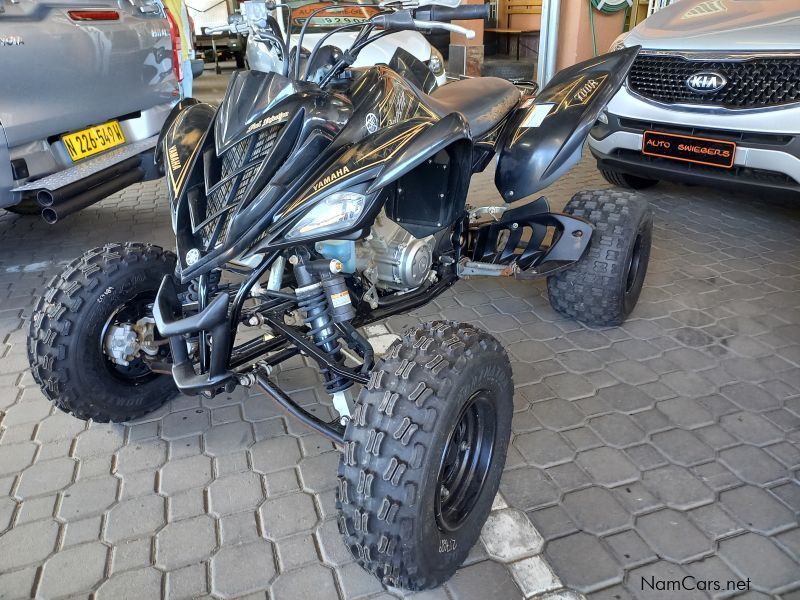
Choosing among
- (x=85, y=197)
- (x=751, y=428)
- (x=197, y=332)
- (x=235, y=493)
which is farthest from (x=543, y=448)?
(x=85, y=197)

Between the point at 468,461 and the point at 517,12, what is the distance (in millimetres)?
11874

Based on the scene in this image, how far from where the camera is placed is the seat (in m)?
3.00

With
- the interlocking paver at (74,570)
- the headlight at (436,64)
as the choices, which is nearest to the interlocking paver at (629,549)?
the interlocking paver at (74,570)

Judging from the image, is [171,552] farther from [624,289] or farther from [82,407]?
[624,289]

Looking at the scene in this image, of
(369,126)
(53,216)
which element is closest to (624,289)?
(369,126)

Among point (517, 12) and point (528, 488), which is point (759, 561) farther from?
point (517, 12)

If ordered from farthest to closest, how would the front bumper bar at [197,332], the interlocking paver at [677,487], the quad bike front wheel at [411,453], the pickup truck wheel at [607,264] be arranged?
the pickup truck wheel at [607,264] < the interlocking paver at [677,487] < the front bumper bar at [197,332] < the quad bike front wheel at [411,453]

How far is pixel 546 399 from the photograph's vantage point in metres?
2.88

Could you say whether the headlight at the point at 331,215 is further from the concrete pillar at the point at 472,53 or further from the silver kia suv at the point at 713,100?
→ the concrete pillar at the point at 472,53

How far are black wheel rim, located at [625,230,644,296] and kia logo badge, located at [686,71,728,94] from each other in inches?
57.9

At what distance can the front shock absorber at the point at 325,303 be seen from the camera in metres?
2.11

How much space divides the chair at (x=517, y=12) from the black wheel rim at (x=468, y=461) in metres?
11.0

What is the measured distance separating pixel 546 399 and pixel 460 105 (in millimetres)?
1439

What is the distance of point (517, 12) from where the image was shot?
1214 cm
